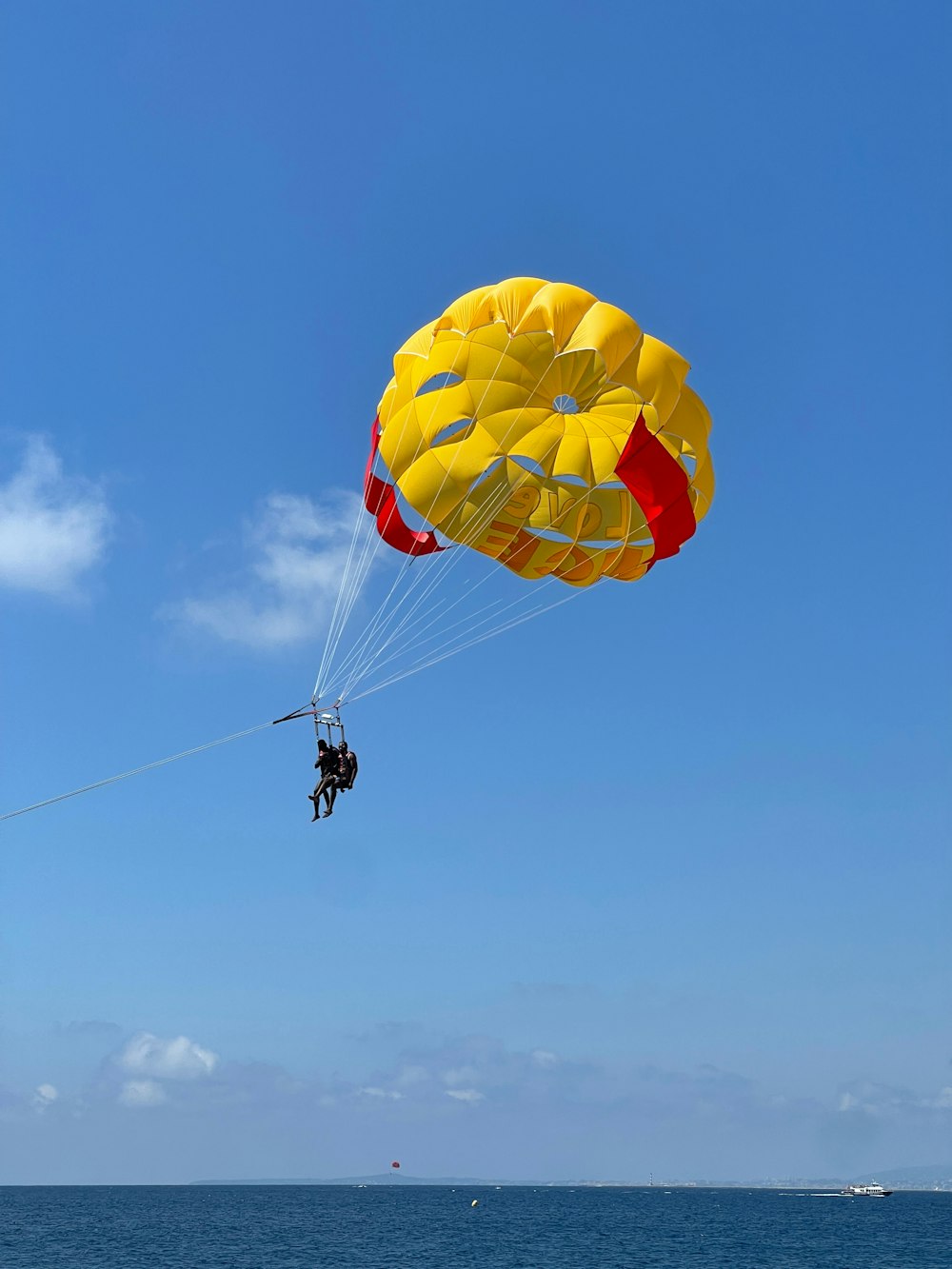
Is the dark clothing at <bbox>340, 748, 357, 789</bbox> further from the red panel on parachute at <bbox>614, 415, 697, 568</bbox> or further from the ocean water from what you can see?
the ocean water

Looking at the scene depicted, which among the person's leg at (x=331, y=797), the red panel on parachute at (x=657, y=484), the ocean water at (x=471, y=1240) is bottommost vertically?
the ocean water at (x=471, y=1240)

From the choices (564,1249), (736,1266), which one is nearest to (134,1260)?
(564,1249)

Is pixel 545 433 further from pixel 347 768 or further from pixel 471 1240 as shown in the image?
pixel 471 1240

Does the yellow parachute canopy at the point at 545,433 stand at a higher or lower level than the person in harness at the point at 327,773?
higher

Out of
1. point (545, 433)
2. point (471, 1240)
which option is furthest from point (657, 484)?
point (471, 1240)

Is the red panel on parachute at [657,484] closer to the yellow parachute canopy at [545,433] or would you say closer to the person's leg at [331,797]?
the yellow parachute canopy at [545,433]

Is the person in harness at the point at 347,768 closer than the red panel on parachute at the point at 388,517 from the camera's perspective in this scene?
Yes

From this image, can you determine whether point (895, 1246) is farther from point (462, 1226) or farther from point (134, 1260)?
point (134, 1260)

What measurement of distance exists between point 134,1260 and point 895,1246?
111 feet

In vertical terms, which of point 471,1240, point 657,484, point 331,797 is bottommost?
point 471,1240

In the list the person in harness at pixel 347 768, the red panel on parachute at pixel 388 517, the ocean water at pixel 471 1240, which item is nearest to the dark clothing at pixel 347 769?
the person in harness at pixel 347 768

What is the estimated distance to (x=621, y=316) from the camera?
566 inches

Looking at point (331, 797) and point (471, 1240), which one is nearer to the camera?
point (331, 797)

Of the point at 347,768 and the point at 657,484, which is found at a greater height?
the point at 657,484
